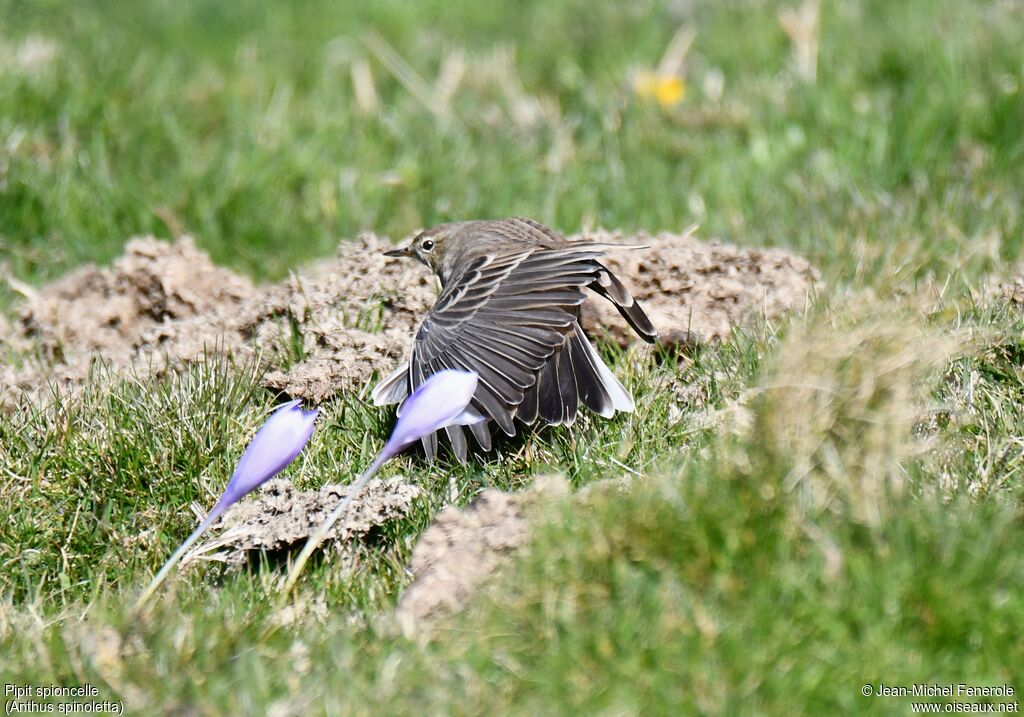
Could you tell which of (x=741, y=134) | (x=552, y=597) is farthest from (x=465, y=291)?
(x=741, y=134)

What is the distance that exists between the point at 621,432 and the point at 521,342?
18.3 inches

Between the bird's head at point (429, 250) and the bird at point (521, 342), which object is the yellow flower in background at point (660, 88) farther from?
the bird at point (521, 342)

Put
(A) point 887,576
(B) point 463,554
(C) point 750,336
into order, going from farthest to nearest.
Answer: (C) point 750,336 → (B) point 463,554 → (A) point 887,576

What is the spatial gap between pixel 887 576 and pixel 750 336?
5.08ft

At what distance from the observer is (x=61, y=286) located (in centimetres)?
565

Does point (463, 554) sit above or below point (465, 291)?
below

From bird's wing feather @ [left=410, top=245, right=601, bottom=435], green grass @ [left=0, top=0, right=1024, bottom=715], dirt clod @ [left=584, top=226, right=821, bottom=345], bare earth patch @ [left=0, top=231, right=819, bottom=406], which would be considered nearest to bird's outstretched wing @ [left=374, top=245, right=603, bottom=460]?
bird's wing feather @ [left=410, top=245, right=601, bottom=435]

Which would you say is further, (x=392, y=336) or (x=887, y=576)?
(x=392, y=336)

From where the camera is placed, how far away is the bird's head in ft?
17.1

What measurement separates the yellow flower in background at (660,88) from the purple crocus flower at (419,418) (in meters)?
4.25

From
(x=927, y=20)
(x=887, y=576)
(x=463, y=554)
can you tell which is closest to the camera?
(x=887, y=576)

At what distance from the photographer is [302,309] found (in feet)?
16.2

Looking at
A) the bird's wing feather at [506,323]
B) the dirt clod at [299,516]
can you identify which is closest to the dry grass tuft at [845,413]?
the bird's wing feather at [506,323]

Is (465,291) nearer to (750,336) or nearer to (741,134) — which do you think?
(750,336)
